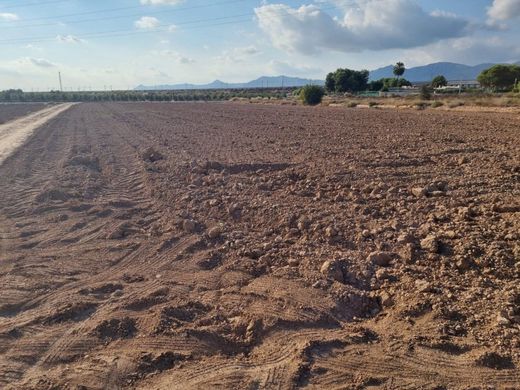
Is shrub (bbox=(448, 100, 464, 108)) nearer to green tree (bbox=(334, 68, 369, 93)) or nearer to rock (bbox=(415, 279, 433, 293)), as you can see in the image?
rock (bbox=(415, 279, 433, 293))

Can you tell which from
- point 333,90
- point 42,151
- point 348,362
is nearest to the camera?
point 348,362

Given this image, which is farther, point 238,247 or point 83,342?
point 238,247

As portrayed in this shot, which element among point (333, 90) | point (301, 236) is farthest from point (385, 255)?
point (333, 90)

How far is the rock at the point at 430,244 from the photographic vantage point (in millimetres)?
6774

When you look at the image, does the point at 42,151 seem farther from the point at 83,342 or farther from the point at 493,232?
the point at 493,232

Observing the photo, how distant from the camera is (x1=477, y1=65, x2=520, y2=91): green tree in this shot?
77.8m

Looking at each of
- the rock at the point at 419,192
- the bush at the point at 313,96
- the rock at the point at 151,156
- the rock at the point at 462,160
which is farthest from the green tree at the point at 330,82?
the rock at the point at 419,192

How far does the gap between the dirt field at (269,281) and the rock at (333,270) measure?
0.03m

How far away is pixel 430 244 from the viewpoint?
6852 mm

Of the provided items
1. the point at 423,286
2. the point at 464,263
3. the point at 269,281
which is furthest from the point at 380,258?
the point at 269,281

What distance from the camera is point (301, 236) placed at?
8023 mm

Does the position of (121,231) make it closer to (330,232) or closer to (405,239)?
(330,232)

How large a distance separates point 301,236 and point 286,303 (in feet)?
7.21

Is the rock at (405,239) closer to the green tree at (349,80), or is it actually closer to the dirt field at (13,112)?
the dirt field at (13,112)
